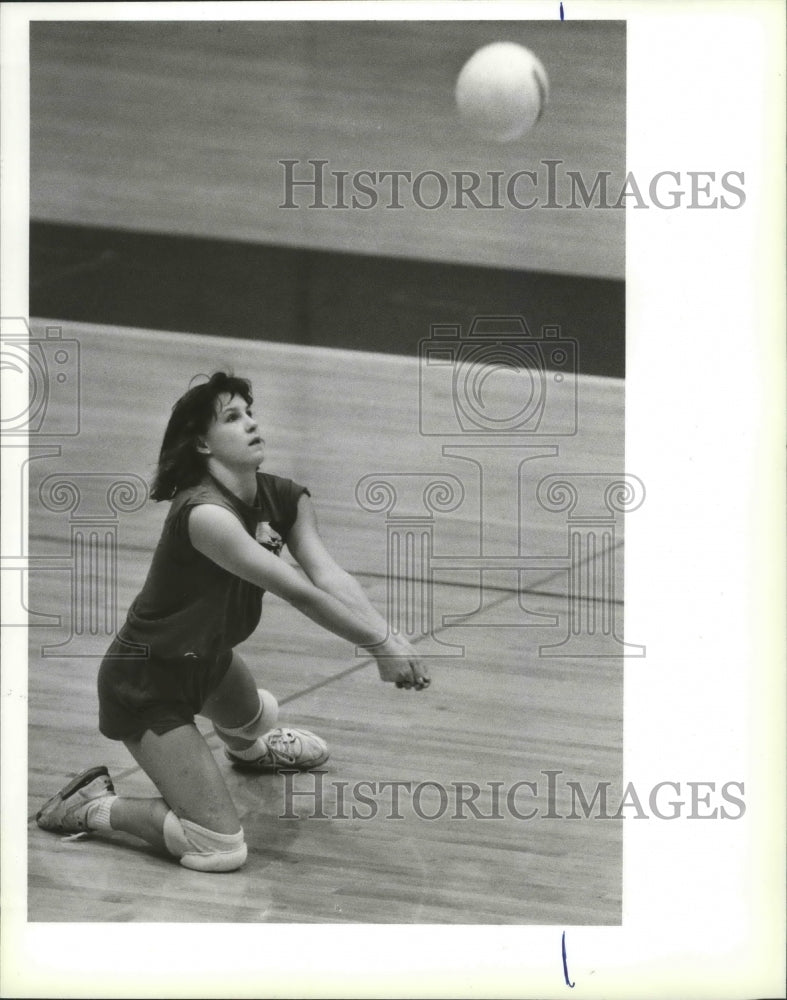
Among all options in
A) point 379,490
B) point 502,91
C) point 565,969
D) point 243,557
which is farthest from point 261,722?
point 502,91

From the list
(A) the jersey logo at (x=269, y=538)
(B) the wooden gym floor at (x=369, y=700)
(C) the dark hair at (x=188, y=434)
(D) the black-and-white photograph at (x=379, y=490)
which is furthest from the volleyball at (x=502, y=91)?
(A) the jersey logo at (x=269, y=538)

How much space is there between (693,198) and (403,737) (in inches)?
42.9

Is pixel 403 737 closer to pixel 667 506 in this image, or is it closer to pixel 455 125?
pixel 667 506

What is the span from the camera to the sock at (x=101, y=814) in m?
3.40

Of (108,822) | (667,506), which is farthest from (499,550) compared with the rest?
(108,822)

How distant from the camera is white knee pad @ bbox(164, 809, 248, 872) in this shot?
3.36m

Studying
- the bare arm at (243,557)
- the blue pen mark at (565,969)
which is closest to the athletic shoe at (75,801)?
the bare arm at (243,557)

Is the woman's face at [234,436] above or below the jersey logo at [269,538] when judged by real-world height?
above

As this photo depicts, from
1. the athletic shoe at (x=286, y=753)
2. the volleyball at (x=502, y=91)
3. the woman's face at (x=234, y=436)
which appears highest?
the volleyball at (x=502, y=91)

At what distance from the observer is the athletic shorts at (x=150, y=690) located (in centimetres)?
340

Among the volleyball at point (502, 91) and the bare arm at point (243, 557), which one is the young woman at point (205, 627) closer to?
the bare arm at point (243, 557)

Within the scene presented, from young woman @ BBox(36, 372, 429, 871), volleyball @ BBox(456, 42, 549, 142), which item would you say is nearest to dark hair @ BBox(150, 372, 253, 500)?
young woman @ BBox(36, 372, 429, 871)

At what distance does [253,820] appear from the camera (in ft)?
11.2

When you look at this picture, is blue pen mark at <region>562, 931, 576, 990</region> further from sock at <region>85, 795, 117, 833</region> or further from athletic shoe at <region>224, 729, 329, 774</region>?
sock at <region>85, 795, 117, 833</region>
